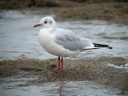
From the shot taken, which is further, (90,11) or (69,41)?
(90,11)

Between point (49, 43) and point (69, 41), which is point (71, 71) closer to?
point (69, 41)

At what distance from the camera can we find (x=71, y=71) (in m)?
A: 8.06

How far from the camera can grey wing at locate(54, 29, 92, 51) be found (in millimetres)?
7811

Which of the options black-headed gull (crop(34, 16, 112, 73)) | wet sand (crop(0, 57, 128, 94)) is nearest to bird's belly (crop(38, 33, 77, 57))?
black-headed gull (crop(34, 16, 112, 73))

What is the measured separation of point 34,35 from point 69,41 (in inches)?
223

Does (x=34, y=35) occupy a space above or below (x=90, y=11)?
below

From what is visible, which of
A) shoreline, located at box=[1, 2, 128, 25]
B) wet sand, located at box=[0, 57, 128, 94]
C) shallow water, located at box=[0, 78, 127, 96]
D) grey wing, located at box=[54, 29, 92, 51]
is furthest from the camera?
shoreline, located at box=[1, 2, 128, 25]

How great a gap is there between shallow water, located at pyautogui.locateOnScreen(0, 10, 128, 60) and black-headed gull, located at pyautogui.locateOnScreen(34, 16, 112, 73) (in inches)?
70.4

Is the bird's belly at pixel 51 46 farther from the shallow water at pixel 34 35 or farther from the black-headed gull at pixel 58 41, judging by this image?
the shallow water at pixel 34 35

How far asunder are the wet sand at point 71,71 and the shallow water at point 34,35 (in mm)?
909

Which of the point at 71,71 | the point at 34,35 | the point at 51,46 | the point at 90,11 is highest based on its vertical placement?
the point at 90,11

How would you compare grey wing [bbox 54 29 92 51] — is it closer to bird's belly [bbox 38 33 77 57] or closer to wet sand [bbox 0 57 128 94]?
bird's belly [bbox 38 33 77 57]

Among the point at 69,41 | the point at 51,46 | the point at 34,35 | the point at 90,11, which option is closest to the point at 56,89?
the point at 51,46

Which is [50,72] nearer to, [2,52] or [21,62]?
[21,62]
